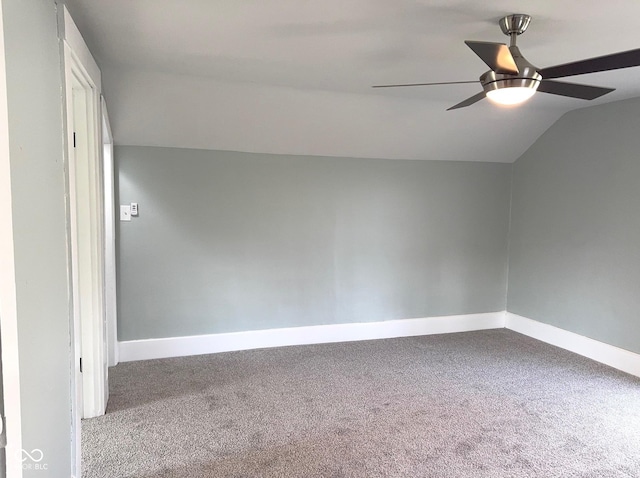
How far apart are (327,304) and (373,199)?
3.72 feet

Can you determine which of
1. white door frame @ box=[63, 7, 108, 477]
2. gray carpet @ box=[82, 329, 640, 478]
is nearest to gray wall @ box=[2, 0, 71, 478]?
white door frame @ box=[63, 7, 108, 477]

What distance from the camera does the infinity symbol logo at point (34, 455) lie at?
1182 mm

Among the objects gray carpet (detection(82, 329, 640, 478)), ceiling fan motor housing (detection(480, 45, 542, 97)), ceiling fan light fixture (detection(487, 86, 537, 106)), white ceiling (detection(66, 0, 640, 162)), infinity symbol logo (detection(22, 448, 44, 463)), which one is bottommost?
gray carpet (detection(82, 329, 640, 478))

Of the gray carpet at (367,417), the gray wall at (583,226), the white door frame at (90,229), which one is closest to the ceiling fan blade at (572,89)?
the gray wall at (583,226)

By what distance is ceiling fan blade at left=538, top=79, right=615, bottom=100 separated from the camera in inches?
82.6

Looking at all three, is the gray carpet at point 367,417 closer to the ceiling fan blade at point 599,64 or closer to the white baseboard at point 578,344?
the white baseboard at point 578,344

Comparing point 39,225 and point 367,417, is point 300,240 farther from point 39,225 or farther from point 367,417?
point 39,225

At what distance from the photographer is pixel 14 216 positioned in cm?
117

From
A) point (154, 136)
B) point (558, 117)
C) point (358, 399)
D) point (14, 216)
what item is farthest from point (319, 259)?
point (14, 216)

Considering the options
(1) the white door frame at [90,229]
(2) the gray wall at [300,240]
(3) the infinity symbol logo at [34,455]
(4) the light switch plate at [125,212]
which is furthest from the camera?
(2) the gray wall at [300,240]

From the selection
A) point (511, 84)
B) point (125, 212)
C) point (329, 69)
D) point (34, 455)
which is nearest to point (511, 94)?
point (511, 84)

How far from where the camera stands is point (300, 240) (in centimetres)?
409

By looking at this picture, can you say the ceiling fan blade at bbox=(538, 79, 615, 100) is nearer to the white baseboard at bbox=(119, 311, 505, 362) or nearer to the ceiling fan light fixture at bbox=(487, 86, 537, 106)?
the ceiling fan light fixture at bbox=(487, 86, 537, 106)

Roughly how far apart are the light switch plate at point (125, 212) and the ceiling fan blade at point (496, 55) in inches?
116
